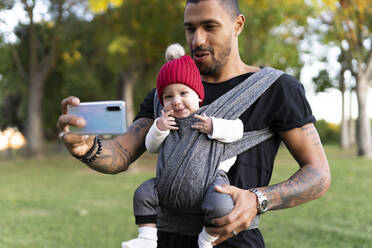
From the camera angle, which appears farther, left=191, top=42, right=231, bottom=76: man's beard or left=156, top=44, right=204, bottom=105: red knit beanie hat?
left=191, top=42, right=231, bottom=76: man's beard

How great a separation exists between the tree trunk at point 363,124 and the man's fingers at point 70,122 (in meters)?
21.0

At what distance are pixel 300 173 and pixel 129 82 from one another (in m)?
16.3

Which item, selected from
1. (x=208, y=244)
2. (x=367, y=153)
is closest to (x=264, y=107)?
(x=208, y=244)

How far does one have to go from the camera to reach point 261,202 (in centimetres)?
226

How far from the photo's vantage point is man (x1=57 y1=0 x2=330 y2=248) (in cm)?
237

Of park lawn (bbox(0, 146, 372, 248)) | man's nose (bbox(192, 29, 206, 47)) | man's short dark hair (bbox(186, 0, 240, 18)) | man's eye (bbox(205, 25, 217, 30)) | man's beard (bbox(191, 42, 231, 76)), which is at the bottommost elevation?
park lawn (bbox(0, 146, 372, 248))

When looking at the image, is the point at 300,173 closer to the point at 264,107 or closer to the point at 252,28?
the point at 264,107

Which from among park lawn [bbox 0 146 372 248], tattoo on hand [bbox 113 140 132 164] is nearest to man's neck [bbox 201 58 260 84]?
Answer: tattoo on hand [bbox 113 140 132 164]

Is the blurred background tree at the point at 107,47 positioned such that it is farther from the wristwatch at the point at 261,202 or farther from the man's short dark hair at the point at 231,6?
the wristwatch at the point at 261,202

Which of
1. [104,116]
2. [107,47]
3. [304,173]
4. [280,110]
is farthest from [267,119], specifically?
[107,47]

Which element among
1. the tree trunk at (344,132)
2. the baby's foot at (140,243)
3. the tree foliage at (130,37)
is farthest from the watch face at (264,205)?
the tree trunk at (344,132)

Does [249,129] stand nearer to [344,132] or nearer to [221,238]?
[221,238]

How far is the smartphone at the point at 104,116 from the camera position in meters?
2.11

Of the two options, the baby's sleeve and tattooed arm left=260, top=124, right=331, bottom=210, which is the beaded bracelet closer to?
the baby's sleeve
